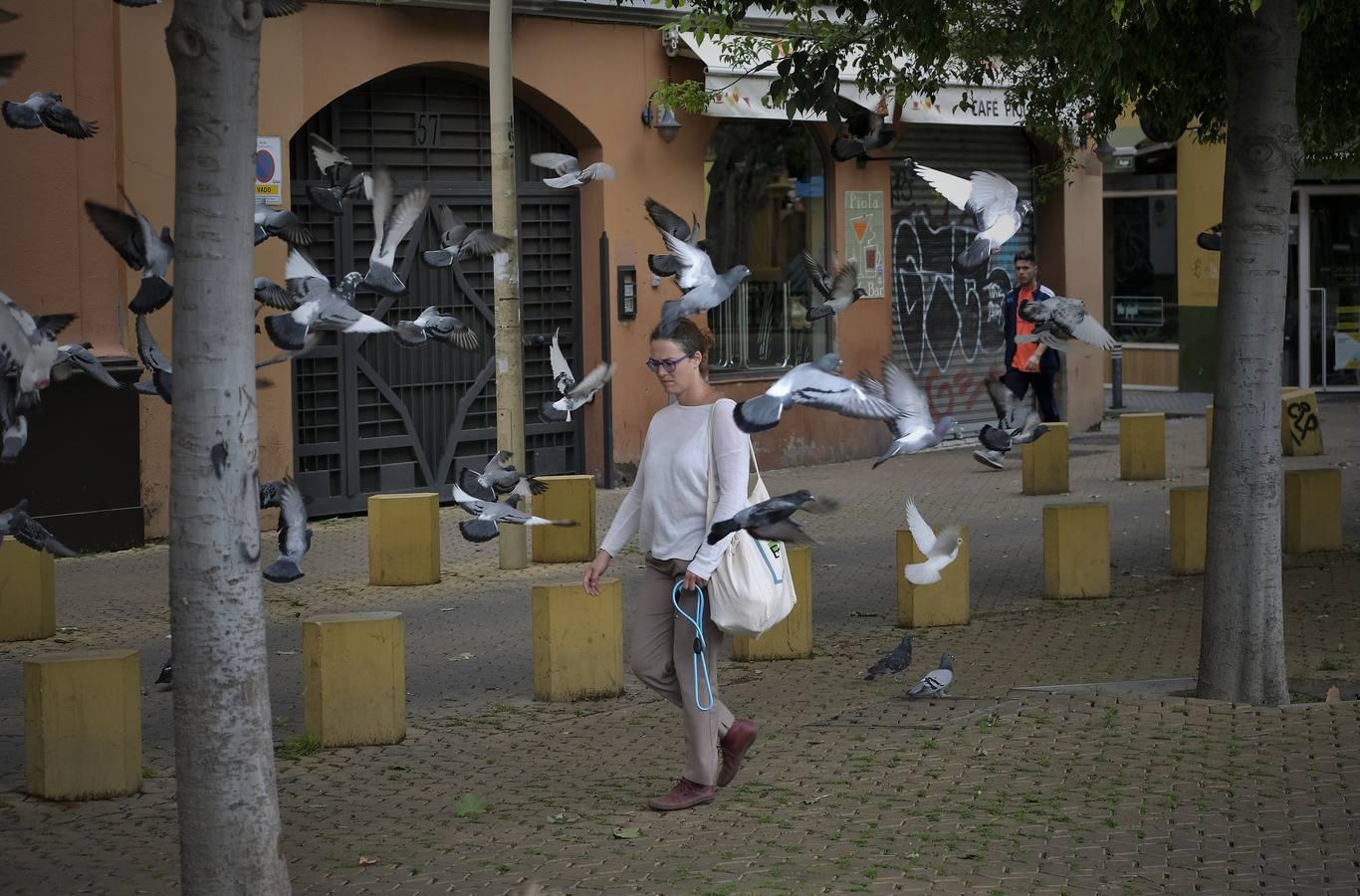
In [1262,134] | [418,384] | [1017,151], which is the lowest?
[418,384]

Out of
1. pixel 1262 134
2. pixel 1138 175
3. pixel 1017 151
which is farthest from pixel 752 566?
pixel 1138 175

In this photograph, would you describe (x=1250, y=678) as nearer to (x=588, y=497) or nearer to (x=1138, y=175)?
(x=588, y=497)

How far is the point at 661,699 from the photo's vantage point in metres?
8.59

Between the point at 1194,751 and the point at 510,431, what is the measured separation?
6124 mm

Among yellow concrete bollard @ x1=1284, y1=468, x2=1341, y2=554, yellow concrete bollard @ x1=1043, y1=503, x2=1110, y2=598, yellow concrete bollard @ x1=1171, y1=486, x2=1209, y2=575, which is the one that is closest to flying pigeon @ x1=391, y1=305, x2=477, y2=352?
yellow concrete bollard @ x1=1043, y1=503, x2=1110, y2=598

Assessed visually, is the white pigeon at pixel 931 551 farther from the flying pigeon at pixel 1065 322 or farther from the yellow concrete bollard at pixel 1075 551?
the yellow concrete bollard at pixel 1075 551

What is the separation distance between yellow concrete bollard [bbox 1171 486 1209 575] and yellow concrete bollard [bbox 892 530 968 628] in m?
2.26

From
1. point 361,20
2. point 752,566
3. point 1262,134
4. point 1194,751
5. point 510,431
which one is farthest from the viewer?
point 361,20

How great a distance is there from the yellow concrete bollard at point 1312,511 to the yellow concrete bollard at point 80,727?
874 cm

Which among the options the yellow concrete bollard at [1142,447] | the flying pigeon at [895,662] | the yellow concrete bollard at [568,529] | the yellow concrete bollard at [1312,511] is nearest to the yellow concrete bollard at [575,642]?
the flying pigeon at [895,662]

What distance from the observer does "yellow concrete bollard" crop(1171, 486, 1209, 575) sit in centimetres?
1186

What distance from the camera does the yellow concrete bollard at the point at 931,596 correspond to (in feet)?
33.6

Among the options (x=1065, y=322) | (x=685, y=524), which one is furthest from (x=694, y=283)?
(x=1065, y=322)

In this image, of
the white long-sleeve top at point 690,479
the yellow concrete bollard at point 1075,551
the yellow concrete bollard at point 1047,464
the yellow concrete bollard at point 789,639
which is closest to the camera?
the white long-sleeve top at point 690,479
